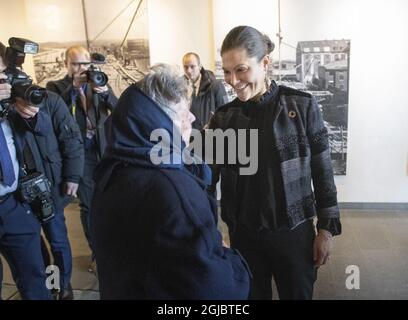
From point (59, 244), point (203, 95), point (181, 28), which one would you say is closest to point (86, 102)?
point (59, 244)

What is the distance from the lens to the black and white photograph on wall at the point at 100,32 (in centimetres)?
379

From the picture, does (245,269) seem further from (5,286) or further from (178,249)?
(5,286)

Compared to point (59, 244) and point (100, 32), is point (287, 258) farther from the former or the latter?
point (100, 32)

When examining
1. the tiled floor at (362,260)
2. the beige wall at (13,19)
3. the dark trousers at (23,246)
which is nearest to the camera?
the dark trousers at (23,246)

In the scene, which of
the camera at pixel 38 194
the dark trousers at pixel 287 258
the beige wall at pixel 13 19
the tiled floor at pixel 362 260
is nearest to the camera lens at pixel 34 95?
the camera at pixel 38 194

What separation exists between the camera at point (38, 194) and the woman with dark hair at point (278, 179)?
3.52ft

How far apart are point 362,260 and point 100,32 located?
3265 mm

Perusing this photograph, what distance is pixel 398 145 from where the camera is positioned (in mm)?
3504

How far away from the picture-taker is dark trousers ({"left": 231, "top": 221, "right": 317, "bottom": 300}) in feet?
4.34

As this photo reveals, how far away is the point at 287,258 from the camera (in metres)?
1.33

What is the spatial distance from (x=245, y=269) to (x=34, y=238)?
1.31m

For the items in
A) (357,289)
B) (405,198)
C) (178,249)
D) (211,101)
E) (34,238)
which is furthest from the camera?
(405,198)

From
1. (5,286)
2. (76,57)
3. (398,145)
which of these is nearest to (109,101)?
(76,57)

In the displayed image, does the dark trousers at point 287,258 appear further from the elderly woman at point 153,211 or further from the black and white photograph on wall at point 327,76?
the black and white photograph on wall at point 327,76
